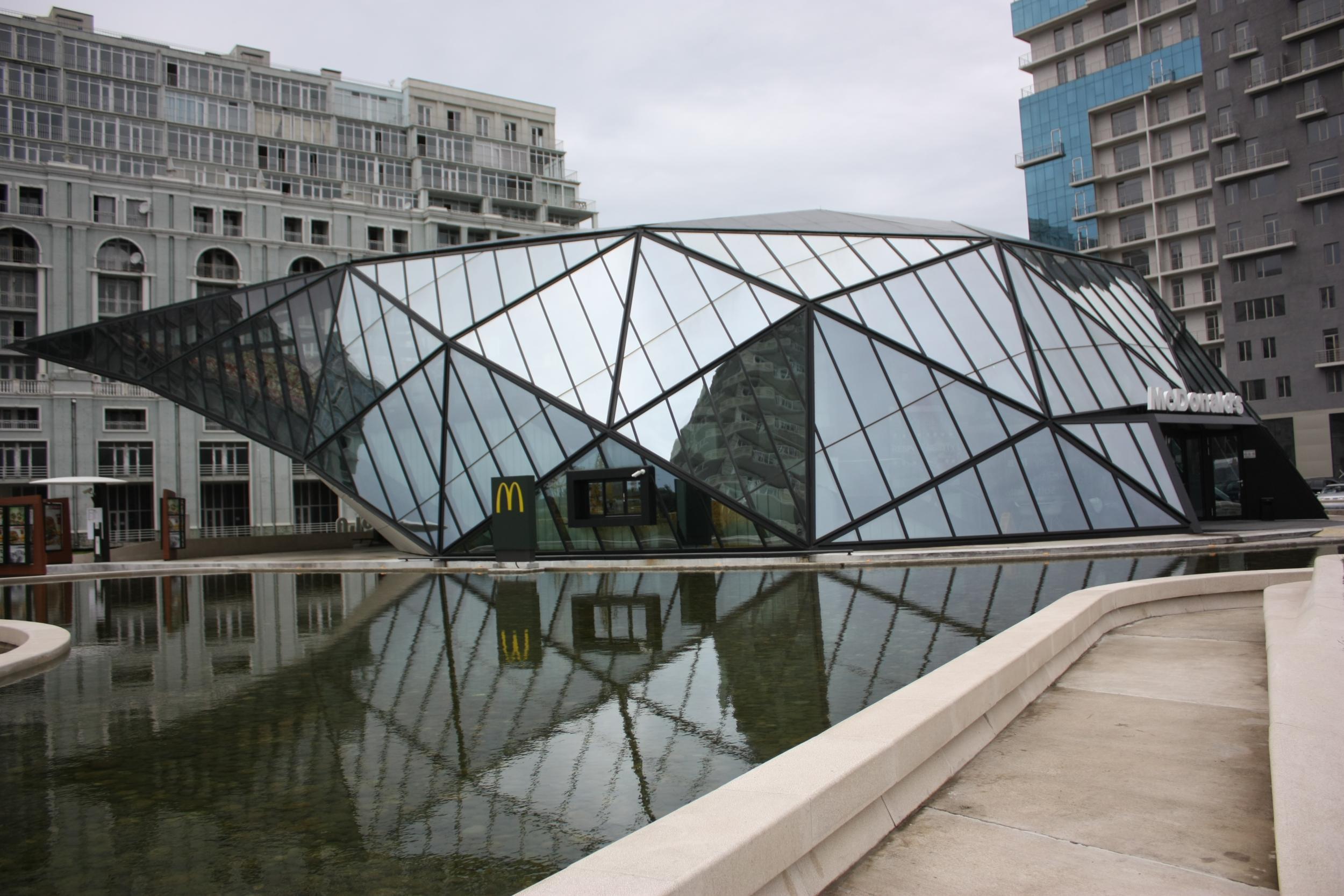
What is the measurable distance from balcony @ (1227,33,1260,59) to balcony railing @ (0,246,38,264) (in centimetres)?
9690

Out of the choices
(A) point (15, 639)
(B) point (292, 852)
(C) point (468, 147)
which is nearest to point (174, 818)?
(B) point (292, 852)

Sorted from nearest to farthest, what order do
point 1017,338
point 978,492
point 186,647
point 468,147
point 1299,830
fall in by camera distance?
point 1299,830 < point 186,647 < point 978,492 < point 1017,338 < point 468,147

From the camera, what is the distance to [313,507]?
263ft

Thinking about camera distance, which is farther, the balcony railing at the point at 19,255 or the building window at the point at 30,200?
the building window at the point at 30,200

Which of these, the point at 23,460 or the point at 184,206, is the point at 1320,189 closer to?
the point at 184,206

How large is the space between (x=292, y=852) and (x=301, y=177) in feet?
318

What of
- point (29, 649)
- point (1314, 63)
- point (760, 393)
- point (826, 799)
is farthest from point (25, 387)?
point (1314, 63)

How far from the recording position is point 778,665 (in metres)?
11.7

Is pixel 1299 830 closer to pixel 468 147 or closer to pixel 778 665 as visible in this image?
pixel 778 665

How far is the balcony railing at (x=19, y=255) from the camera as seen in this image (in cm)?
7169

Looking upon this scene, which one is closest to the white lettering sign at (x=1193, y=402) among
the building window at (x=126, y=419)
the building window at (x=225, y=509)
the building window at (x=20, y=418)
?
the building window at (x=225, y=509)

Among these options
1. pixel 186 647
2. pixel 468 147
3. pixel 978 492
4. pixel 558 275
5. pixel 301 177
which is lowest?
pixel 186 647

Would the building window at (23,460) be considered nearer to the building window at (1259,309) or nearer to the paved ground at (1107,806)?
the paved ground at (1107,806)

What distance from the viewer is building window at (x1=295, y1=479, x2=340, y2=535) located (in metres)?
79.1
